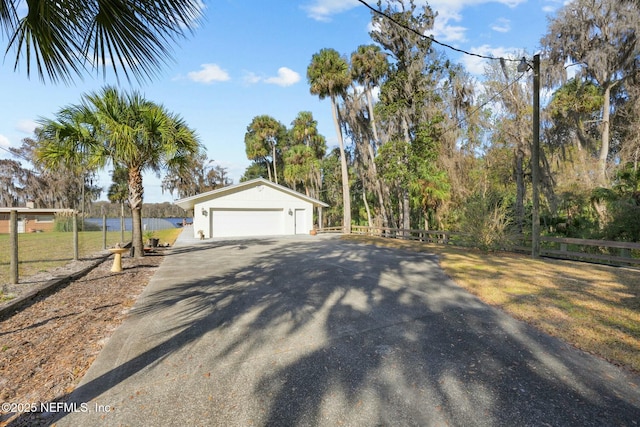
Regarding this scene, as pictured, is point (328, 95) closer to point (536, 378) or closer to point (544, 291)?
point (544, 291)

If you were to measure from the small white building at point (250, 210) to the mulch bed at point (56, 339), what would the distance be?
41.6 ft

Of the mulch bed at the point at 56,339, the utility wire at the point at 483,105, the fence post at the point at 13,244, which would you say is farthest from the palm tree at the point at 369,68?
the fence post at the point at 13,244

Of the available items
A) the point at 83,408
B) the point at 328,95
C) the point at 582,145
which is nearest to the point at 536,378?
the point at 83,408

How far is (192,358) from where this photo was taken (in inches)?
122

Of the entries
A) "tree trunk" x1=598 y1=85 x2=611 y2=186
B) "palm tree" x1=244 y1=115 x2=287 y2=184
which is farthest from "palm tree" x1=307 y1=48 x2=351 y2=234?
"tree trunk" x1=598 y1=85 x2=611 y2=186

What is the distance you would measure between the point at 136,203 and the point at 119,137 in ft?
7.59

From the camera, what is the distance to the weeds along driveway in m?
2.25

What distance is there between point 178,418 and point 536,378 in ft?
9.82

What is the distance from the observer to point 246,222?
790 inches

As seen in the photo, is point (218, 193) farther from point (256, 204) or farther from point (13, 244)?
point (13, 244)

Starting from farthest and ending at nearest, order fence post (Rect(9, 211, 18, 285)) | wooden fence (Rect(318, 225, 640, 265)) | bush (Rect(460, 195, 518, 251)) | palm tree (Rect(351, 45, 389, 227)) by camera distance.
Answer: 1. palm tree (Rect(351, 45, 389, 227))
2. bush (Rect(460, 195, 518, 251))
3. wooden fence (Rect(318, 225, 640, 265))
4. fence post (Rect(9, 211, 18, 285))

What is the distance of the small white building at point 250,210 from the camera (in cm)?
1873

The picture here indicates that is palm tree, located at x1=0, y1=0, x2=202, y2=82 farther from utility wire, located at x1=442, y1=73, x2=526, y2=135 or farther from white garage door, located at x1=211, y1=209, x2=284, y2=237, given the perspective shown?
white garage door, located at x1=211, y1=209, x2=284, y2=237

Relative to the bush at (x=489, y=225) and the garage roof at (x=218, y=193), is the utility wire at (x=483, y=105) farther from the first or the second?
the garage roof at (x=218, y=193)
